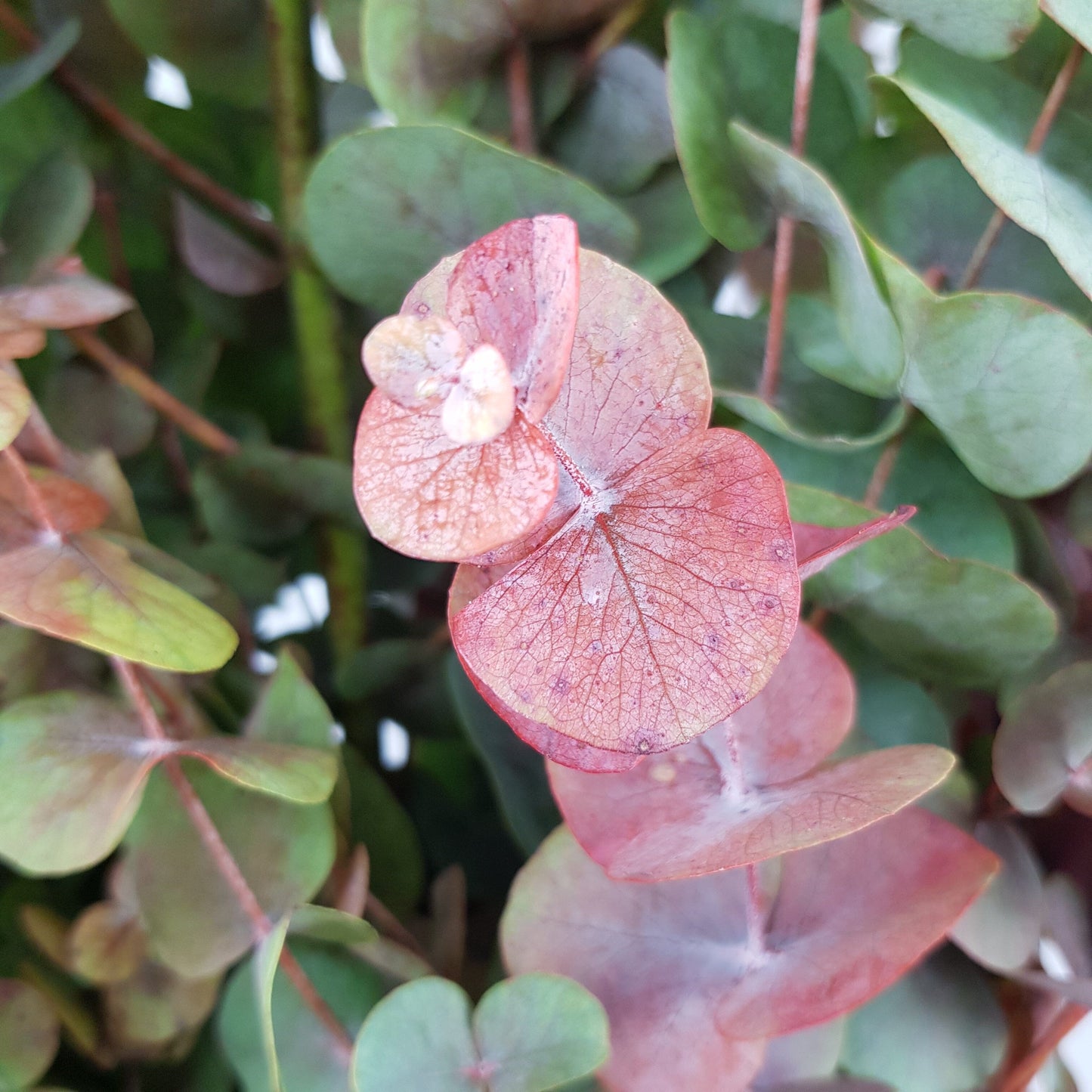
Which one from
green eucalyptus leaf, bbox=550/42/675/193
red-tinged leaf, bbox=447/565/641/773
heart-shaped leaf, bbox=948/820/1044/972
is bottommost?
heart-shaped leaf, bbox=948/820/1044/972

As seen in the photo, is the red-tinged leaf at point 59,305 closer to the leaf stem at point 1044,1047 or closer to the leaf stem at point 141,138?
the leaf stem at point 141,138

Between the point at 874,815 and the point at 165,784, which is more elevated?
the point at 874,815

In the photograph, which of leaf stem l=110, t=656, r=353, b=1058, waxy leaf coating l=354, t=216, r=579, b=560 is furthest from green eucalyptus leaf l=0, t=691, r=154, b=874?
waxy leaf coating l=354, t=216, r=579, b=560

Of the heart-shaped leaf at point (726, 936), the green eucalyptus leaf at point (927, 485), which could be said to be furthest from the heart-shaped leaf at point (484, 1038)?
the green eucalyptus leaf at point (927, 485)

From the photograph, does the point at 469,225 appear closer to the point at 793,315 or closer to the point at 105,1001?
the point at 793,315

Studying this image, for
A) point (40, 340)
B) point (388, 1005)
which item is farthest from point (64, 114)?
point (388, 1005)

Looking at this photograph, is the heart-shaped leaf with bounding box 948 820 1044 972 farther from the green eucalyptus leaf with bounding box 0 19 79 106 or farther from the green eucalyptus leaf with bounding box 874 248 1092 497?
the green eucalyptus leaf with bounding box 0 19 79 106
